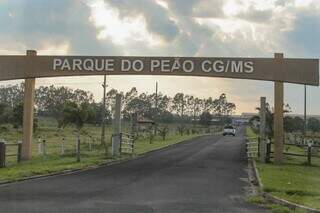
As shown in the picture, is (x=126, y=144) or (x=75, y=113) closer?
(x=126, y=144)

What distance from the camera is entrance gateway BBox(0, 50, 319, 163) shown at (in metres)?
27.8

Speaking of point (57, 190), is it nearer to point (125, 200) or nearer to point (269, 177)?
point (125, 200)

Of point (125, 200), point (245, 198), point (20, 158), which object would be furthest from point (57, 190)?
point (20, 158)

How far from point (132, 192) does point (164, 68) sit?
1416 centimetres

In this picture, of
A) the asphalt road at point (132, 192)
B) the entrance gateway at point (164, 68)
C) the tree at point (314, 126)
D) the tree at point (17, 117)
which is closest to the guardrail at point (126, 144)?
the entrance gateway at point (164, 68)

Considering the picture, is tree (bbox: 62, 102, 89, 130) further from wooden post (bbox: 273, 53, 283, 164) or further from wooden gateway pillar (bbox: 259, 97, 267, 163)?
wooden post (bbox: 273, 53, 283, 164)

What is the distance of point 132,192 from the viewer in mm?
14836

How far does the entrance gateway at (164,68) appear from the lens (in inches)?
1094

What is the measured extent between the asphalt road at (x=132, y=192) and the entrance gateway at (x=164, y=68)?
740cm

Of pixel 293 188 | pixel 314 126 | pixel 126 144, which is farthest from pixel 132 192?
pixel 314 126

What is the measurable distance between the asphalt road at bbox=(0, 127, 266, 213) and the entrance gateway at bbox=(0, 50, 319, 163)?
7.40 meters

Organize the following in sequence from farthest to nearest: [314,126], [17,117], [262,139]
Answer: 1. [314,126]
2. [17,117]
3. [262,139]

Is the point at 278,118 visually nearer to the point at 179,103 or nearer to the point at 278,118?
the point at 278,118

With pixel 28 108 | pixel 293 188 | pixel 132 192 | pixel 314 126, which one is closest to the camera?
pixel 132 192
